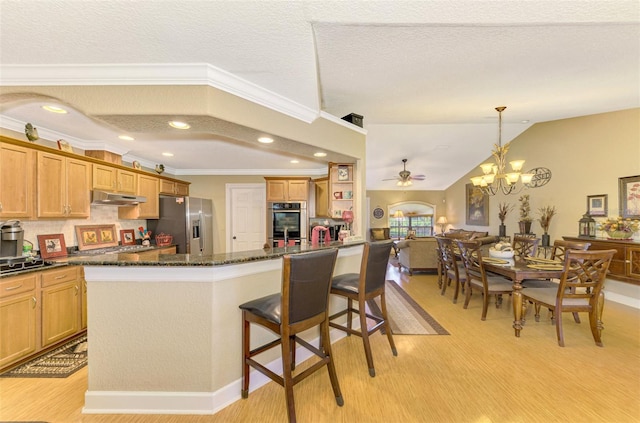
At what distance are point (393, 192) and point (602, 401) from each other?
8.15 m

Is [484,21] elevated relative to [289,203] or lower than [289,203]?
elevated

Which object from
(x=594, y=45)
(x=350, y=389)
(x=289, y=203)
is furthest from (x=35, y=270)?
(x=594, y=45)

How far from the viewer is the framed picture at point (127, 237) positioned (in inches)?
162

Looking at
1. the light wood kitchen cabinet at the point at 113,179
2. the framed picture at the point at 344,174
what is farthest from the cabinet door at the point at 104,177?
the framed picture at the point at 344,174

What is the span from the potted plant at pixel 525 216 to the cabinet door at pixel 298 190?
4.79 m

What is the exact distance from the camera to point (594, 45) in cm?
193

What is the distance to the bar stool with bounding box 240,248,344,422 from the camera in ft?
5.06

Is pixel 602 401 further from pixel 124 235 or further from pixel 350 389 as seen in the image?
pixel 124 235

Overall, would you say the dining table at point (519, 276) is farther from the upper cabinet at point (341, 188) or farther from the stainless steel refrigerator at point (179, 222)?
the stainless steel refrigerator at point (179, 222)

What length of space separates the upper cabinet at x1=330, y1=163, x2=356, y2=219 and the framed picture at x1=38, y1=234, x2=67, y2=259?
3.40 metres

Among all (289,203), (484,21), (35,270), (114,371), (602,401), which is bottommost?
(602,401)

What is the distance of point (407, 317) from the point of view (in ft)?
11.0

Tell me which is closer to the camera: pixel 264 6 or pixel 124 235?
pixel 264 6

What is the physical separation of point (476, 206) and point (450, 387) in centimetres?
682
